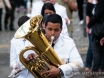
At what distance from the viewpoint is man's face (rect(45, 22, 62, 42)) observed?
14.9ft

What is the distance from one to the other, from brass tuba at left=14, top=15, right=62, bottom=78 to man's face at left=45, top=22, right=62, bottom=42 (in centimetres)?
24

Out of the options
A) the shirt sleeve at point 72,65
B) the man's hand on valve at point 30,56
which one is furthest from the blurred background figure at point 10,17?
the man's hand on valve at point 30,56

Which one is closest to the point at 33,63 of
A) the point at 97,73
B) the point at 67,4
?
the point at 97,73

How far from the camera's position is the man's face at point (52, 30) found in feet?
14.9

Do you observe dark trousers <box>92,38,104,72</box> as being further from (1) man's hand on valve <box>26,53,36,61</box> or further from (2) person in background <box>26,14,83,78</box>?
(1) man's hand on valve <box>26,53,36,61</box>

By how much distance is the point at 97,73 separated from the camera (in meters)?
7.68

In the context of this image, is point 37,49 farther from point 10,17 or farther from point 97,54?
point 10,17

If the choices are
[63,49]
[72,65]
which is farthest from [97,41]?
[72,65]

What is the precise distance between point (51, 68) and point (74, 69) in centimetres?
27

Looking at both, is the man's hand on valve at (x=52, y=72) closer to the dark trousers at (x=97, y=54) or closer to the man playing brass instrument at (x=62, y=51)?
the man playing brass instrument at (x=62, y=51)

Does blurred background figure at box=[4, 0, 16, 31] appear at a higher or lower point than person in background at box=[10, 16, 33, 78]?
lower

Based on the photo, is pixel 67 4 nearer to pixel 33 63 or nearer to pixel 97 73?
pixel 97 73

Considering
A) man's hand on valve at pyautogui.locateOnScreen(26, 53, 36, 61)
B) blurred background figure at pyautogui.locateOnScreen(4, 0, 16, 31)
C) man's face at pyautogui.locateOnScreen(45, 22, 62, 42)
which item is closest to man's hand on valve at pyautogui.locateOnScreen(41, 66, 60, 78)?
man's hand on valve at pyautogui.locateOnScreen(26, 53, 36, 61)

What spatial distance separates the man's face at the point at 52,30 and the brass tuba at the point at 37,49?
24 centimetres
